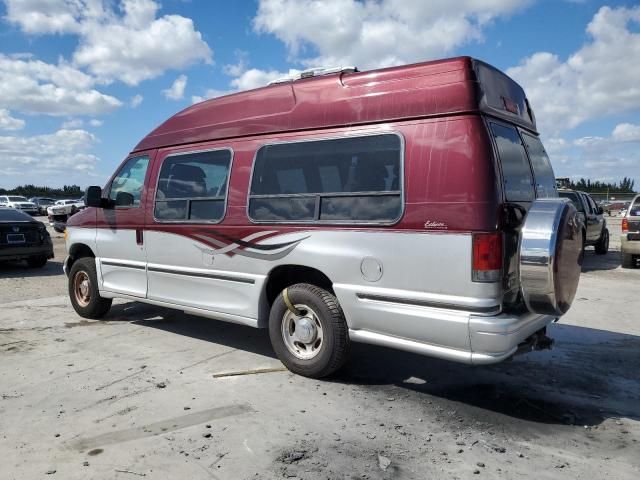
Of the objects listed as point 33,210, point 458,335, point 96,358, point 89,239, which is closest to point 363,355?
point 458,335

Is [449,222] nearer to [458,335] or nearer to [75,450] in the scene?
[458,335]

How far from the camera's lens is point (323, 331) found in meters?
4.48

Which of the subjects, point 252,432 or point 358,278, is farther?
point 358,278

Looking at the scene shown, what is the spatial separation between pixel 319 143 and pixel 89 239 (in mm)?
3888

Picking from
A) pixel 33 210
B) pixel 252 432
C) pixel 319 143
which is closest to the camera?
pixel 252 432

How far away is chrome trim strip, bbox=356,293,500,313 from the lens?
3625 mm

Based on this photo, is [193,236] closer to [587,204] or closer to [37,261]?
[37,261]

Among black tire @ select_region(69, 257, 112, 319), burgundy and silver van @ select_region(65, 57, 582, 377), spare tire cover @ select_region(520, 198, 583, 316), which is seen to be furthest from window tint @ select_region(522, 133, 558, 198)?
black tire @ select_region(69, 257, 112, 319)

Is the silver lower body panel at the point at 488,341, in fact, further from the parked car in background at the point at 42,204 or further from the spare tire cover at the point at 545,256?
the parked car in background at the point at 42,204

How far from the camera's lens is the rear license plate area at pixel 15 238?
1160cm

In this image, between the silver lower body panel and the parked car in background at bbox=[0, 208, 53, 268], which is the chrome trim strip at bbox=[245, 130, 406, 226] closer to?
the silver lower body panel

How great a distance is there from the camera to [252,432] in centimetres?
362

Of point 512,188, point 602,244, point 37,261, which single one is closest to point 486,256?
point 512,188

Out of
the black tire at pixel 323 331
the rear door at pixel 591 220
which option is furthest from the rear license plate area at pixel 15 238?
the rear door at pixel 591 220
